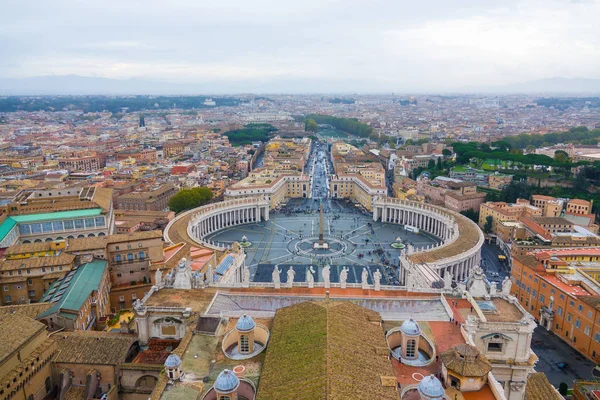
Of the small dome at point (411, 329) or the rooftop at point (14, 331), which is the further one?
the small dome at point (411, 329)

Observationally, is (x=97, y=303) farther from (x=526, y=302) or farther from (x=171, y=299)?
(x=526, y=302)

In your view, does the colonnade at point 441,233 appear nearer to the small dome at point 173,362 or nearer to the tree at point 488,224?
the tree at point 488,224

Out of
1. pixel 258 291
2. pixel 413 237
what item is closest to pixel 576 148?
pixel 413 237

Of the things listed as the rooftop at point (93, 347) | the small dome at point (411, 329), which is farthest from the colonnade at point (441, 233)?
the rooftop at point (93, 347)

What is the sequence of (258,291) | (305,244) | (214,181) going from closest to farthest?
1. (258,291)
2. (305,244)
3. (214,181)

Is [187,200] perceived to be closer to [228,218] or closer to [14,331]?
[228,218]

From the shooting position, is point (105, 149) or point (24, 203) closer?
point (24, 203)

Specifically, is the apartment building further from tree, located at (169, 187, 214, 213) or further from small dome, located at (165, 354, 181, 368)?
tree, located at (169, 187, 214, 213)
